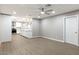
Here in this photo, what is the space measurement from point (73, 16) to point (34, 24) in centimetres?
511

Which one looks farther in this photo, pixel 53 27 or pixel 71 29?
pixel 53 27

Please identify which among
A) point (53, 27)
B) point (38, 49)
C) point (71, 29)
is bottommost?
point (38, 49)

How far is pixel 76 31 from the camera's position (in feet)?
20.3

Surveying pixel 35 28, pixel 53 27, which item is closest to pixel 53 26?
pixel 53 27

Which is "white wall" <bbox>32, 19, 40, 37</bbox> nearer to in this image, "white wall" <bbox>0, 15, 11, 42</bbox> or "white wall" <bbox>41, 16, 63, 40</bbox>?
"white wall" <bbox>41, 16, 63, 40</bbox>

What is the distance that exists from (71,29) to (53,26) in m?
2.28

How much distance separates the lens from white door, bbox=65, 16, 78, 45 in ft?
20.6

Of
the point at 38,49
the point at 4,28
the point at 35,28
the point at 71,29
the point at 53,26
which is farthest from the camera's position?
the point at 35,28

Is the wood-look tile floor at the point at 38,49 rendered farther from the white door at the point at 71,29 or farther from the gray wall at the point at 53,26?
the gray wall at the point at 53,26

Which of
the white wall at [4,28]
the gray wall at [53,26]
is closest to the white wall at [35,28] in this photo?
the gray wall at [53,26]

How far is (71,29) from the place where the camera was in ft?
22.0

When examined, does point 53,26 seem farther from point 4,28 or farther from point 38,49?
point 4,28
